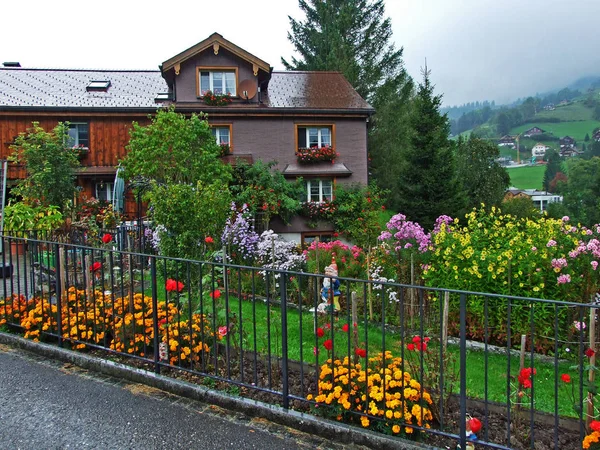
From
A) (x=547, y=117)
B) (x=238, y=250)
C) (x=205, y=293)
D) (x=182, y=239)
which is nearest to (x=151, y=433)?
(x=205, y=293)

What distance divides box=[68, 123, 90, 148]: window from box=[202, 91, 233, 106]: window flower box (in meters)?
4.79

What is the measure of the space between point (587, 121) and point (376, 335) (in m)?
140

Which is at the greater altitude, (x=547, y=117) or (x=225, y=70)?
(x=547, y=117)

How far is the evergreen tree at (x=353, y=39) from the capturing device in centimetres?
3123

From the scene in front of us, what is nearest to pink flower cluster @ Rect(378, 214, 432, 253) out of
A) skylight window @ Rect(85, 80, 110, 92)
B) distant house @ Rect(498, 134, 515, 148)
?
skylight window @ Rect(85, 80, 110, 92)

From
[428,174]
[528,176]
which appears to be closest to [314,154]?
[428,174]

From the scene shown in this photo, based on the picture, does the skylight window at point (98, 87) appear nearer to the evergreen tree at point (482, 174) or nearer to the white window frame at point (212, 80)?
the white window frame at point (212, 80)

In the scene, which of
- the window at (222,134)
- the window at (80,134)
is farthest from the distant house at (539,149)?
the window at (80,134)

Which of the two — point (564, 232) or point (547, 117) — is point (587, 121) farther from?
point (564, 232)

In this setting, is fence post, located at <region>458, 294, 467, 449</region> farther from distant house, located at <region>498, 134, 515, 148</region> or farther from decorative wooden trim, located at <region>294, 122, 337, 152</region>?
distant house, located at <region>498, 134, 515, 148</region>

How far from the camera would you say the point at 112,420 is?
3551 millimetres

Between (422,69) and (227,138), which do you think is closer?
(227,138)

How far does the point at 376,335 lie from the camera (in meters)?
7.55

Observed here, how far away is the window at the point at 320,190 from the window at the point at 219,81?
4994 mm
